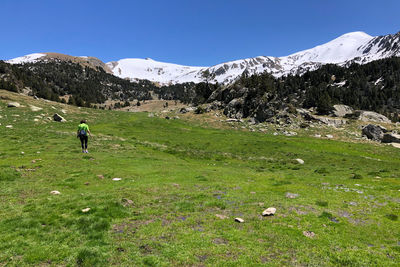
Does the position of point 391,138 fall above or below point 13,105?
below

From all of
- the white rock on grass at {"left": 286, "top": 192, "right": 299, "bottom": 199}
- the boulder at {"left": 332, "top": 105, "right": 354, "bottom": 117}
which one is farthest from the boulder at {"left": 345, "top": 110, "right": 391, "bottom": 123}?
the white rock on grass at {"left": 286, "top": 192, "right": 299, "bottom": 199}

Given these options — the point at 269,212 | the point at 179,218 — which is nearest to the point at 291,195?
the point at 269,212

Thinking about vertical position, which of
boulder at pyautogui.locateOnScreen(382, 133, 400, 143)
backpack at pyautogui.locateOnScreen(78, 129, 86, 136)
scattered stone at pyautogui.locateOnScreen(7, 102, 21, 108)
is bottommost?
boulder at pyautogui.locateOnScreen(382, 133, 400, 143)

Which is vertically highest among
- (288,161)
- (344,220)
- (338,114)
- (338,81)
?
(338,81)

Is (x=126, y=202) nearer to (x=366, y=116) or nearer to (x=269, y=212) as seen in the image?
(x=269, y=212)

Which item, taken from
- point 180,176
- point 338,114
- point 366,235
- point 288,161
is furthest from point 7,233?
point 338,114

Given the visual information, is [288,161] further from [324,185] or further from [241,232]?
[241,232]

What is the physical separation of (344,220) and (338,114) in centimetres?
9839

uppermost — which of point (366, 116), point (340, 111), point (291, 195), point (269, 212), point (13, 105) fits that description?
point (340, 111)

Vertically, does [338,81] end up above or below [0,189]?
above

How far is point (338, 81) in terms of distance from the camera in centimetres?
17200

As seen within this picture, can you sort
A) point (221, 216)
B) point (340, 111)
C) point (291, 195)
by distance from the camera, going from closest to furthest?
1. point (221, 216)
2. point (291, 195)
3. point (340, 111)

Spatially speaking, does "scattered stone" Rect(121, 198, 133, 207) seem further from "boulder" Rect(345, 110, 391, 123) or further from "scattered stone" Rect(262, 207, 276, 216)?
"boulder" Rect(345, 110, 391, 123)

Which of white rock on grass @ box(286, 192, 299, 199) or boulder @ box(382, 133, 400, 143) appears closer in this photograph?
white rock on grass @ box(286, 192, 299, 199)
